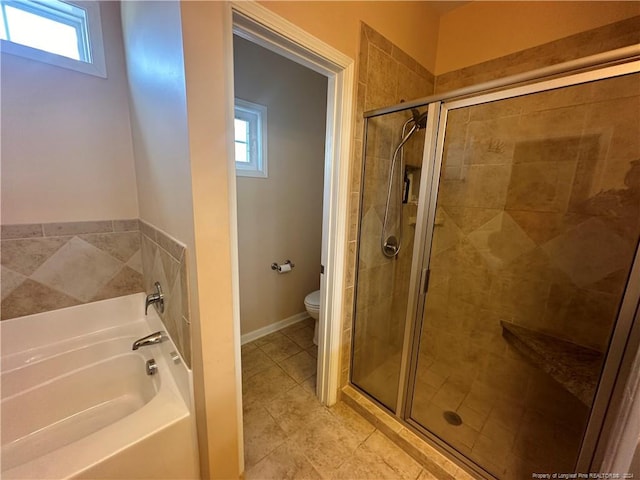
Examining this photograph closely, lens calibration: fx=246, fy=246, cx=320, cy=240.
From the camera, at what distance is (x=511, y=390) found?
1.70 metres

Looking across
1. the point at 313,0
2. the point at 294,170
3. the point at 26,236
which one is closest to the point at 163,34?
the point at 313,0

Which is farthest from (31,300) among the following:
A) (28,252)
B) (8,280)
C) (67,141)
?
(67,141)

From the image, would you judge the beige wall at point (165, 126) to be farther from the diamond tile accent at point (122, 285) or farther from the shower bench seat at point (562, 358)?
the shower bench seat at point (562, 358)

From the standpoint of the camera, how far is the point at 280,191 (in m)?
2.30

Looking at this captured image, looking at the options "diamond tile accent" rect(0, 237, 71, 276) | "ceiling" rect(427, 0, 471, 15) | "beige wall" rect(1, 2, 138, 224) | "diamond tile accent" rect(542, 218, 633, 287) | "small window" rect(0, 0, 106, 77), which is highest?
"ceiling" rect(427, 0, 471, 15)

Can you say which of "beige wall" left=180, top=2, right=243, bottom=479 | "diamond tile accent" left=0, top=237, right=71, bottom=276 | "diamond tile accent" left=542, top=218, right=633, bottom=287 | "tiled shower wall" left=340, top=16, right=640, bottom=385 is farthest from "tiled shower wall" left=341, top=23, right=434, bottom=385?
"diamond tile accent" left=0, top=237, right=71, bottom=276

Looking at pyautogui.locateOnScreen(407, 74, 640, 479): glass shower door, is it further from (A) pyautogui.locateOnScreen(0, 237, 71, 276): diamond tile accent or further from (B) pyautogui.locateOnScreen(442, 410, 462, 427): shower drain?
(A) pyautogui.locateOnScreen(0, 237, 71, 276): diamond tile accent

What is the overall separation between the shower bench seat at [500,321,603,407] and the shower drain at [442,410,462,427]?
580mm

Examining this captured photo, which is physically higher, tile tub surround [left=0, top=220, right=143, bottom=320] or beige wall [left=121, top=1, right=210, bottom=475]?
beige wall [left=121, top=1, right=210, bottom=475]

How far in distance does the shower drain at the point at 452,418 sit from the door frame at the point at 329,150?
70cm

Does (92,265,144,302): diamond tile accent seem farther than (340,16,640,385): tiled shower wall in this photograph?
Yes

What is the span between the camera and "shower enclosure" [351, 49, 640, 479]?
3.94 feet

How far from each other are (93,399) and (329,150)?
190cm

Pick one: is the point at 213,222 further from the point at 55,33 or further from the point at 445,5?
the point at 445,5
